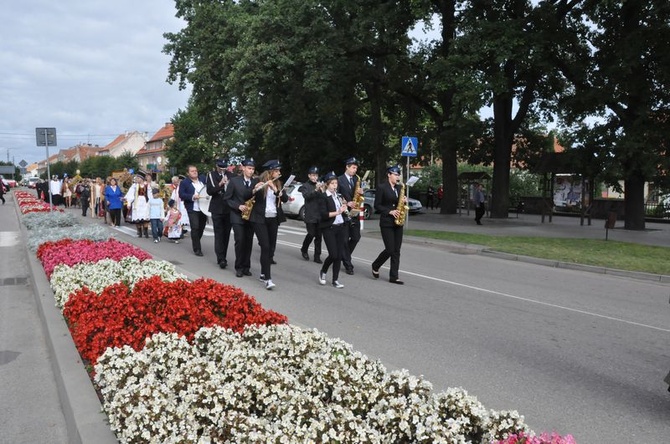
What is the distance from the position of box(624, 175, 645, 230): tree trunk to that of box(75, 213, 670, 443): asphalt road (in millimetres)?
10430

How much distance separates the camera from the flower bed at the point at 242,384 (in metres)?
2.90

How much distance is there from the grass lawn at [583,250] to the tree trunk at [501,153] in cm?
854

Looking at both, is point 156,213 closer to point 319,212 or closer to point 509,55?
point 319,212

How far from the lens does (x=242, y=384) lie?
3.38 metres

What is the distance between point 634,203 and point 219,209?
16.5m

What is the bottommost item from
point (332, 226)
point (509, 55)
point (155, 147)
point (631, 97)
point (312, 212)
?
point (332, 226)

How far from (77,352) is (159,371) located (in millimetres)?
1455

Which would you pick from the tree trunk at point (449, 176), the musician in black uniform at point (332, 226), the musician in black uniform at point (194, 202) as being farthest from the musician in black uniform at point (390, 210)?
the tree trunk at point (449, 176)

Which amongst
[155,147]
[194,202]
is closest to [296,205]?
[194,202]

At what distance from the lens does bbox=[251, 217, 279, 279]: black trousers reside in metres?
8.88

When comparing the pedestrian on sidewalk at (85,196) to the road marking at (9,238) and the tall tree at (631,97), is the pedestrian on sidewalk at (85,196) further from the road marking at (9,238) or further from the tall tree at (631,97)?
the tall tree at (631,97)

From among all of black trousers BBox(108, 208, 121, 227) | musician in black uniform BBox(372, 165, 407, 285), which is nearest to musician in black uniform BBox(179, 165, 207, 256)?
musician in black uniform BBox(372, 165, 407, 285)

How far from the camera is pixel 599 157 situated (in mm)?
19953

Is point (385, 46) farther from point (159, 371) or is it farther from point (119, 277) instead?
point (159, 371)
